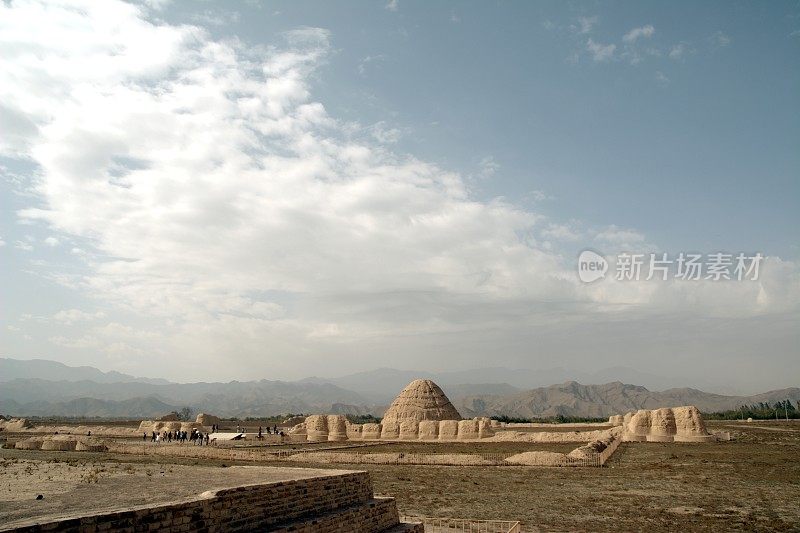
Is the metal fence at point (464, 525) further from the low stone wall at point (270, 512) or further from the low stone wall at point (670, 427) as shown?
the low stone wall at point (670, 427)

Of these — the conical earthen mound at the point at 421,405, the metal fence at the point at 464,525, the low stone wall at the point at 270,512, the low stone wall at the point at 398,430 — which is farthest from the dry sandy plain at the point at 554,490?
the conical earthen mound at the point at 421,405

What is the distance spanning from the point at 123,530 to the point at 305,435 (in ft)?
171

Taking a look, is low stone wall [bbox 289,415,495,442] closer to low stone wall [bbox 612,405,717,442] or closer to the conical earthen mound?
the conical earthen mound

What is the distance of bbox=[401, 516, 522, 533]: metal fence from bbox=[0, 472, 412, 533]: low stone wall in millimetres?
2359

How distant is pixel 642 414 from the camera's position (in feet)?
161

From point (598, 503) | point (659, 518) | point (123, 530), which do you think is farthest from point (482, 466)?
Result: point (123, 530)

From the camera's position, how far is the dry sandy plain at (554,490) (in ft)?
34.8

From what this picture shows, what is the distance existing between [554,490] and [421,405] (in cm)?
4122

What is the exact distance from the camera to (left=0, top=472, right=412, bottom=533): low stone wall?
22.9 ft

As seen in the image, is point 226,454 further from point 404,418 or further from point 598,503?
point 404,418

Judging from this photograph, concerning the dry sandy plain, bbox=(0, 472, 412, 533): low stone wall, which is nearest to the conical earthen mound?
the dry sandy plain

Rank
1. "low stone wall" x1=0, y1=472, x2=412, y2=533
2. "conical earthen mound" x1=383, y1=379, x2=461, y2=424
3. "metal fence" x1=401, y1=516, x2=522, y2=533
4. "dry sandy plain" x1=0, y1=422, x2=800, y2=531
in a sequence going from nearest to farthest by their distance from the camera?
"low stone wall" x1=0, y1=472, x2=412, y2=533 → "dry sandy plain" x1=0, y1=422, x2=800, y2=531 → "metal fence" x1=401, y1=516, x2=522, y2=533 → "conical earthen mound" x1=383, y1=379, x2=461, y2=424

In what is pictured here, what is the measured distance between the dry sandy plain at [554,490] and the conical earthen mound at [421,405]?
3002 cm

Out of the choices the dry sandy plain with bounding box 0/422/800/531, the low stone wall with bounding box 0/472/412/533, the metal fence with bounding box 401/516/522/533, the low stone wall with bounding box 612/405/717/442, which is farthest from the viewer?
the low stone wall with bounding box 612/405/717/442
